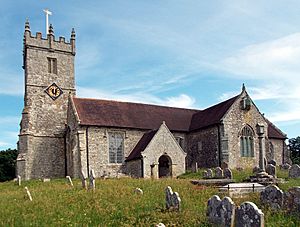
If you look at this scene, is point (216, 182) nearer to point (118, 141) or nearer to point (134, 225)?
point (134, 225)

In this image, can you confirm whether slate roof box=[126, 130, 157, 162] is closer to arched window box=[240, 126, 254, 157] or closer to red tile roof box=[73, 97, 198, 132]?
red tile roof box=[73, 97, 198, 132]

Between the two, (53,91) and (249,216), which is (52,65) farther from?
(249,216)

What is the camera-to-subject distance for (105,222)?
1083cm

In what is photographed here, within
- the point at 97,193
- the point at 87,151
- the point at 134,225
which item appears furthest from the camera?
the point at 87,151

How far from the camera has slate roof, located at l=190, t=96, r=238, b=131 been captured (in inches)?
1285

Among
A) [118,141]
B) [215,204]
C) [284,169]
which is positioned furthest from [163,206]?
[118,141]

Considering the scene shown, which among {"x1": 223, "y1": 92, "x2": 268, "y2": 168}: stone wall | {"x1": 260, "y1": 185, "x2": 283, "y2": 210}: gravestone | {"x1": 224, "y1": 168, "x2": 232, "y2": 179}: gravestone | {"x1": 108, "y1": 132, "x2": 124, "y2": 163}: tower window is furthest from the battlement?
{"x1": 260, "y1": 185, "x2": 283, "y2": 210}: gravestone

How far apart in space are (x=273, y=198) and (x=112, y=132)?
22.6 metres

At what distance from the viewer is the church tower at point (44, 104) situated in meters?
33.3

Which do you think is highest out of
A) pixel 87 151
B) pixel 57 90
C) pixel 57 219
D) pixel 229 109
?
pixel 57 90

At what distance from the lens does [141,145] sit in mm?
31656

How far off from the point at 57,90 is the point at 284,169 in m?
21.2

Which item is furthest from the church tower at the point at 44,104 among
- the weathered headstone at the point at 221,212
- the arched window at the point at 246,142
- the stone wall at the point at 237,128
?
the weathered headstone at the point at 221,212

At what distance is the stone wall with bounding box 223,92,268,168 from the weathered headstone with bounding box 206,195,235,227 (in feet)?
71.8
